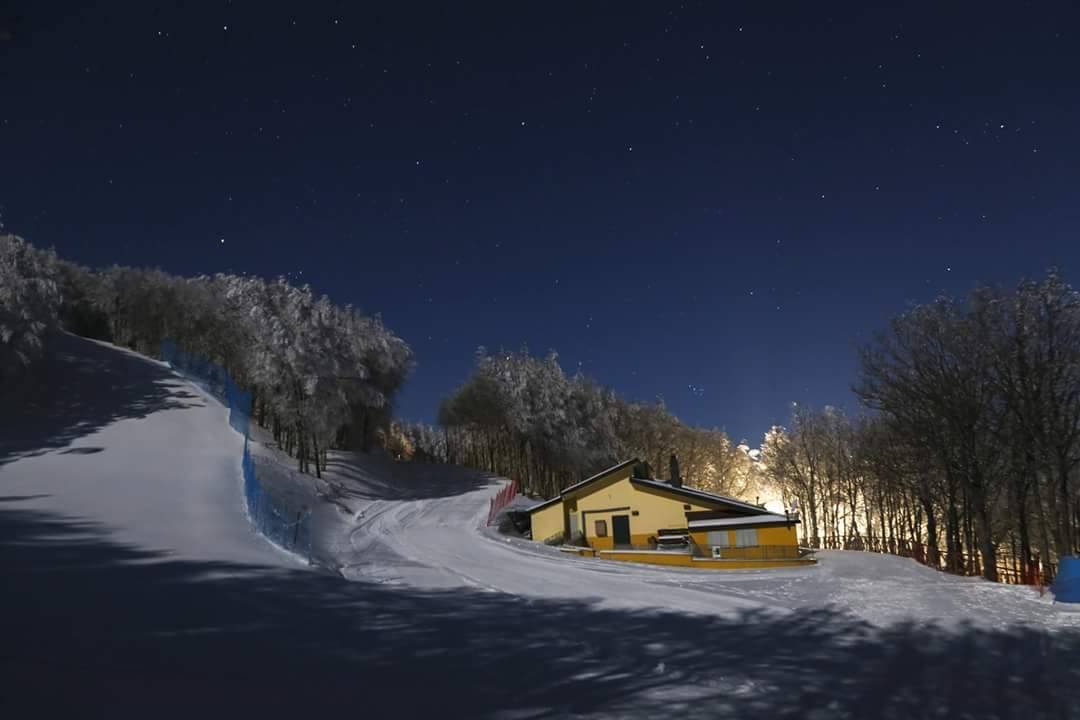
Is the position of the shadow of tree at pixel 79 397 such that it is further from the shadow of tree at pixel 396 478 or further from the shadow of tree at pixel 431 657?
the shadow of tree at pixel 431 657

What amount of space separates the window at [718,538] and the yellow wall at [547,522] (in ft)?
32.3

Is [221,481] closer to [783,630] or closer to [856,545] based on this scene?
[783,630]

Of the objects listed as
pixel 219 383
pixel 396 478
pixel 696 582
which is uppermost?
pixel 219 383

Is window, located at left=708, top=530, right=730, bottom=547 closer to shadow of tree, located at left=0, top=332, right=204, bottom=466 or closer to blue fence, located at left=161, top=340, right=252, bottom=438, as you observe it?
blue fence, located at left=161, top=340, right=252, bottom=438

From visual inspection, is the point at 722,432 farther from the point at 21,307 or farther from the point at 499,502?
the point at 21,307

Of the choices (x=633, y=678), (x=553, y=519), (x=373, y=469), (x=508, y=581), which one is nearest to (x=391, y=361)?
(x=373, y=469)

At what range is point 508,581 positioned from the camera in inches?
693

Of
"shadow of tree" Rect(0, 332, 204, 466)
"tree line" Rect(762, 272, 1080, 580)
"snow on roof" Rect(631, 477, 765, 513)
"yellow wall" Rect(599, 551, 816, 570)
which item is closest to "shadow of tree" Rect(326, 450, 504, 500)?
"shadow of tree" Rect(0, 332, 204, 466)

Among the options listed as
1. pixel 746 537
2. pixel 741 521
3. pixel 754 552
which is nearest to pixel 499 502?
pixel 741 521

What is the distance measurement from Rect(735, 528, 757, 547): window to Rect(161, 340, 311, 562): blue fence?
827 inches

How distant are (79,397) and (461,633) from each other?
4344 centimetres

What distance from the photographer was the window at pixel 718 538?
32.9 meters

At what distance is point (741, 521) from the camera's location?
32562 mm

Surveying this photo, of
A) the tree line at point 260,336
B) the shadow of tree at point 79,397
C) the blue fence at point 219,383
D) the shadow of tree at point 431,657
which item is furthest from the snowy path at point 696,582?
the tree line at point 260,336
